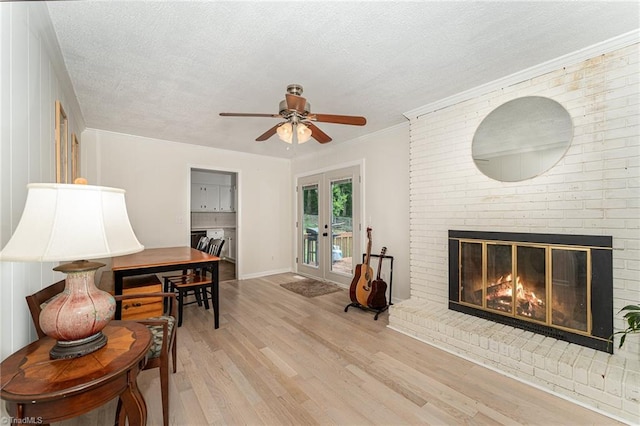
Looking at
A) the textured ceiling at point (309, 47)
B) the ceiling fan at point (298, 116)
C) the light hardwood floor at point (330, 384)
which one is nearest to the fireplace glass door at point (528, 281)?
the light hardwood floor at point (330, 384)

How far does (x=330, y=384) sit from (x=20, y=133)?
239cm

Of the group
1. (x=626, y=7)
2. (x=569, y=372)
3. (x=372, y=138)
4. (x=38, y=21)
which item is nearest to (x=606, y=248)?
(x=569, y=372)

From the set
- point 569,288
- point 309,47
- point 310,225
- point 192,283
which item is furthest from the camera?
point 310,225

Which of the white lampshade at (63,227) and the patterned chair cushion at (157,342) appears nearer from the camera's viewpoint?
the white lampshade at (63,227)

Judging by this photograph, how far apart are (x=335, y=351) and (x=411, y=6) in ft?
8.82

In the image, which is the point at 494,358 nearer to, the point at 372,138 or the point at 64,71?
the point at 372,138

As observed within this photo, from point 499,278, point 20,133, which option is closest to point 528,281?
point 499,278

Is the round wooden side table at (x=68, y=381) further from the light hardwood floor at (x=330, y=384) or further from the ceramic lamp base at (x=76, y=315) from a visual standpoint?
the light hardwood floor at (x=330, y=384)

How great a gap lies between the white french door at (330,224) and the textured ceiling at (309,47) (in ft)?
5.91

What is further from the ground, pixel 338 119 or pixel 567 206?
pixel 338 119

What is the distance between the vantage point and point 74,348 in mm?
1129

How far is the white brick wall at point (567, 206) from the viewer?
1.91 metres

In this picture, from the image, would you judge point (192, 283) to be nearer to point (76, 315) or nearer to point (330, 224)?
point (76, 315)

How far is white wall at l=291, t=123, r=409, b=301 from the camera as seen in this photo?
12.3ft
